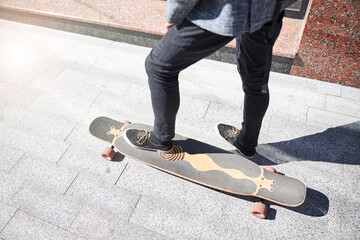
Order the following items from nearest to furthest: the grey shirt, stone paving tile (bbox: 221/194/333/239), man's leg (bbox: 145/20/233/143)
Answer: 1. the grey shirt
2. man's leg (bbox: 145/20/233/143)
3. stone paving tile (bbox: 221/194/333/239)

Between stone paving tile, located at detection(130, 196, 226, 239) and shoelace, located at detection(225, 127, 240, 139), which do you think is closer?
stone paving tile, located at detection(130, 196, 226, 239)

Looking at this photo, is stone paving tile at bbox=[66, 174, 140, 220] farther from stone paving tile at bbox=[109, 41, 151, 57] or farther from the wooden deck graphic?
stone paving tile at bbox=[109, 41, 151, 57]

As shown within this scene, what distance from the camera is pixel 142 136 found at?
2.23 metres

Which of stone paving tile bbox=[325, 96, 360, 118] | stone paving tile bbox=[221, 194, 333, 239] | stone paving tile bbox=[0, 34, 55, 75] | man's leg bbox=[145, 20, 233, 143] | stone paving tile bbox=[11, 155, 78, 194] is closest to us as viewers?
man's leg bbox=[145, 20, 233, 143]

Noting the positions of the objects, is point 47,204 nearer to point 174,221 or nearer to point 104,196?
point 104,196

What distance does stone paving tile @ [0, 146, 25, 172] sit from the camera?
2268mm

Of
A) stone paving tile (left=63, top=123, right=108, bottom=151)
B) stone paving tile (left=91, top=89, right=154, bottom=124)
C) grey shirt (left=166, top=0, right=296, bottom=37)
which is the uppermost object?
grey shirt (left=166, top=0, right=296, bottom=37)

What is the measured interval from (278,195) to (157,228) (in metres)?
0.88

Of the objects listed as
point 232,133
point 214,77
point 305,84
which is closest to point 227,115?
point 232,133

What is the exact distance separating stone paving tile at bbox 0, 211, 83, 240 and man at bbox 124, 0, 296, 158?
0.89 meters

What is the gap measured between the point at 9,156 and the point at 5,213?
534mm

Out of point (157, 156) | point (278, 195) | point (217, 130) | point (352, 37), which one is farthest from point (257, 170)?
point (352, 37)

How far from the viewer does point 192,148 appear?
2.25 metres

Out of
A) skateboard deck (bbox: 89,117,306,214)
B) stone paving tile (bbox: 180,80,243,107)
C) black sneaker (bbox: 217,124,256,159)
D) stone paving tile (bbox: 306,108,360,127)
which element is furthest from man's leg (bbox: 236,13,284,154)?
stone paving tile (bbox: 306,108,360,127)
